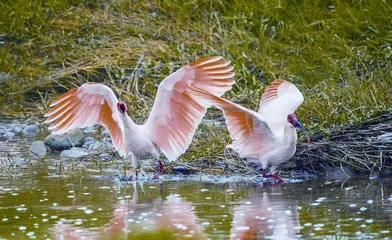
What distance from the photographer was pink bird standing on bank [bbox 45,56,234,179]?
830cm

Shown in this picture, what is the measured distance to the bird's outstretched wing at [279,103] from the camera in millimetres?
8531

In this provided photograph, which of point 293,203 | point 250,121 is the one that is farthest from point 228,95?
point 293,203

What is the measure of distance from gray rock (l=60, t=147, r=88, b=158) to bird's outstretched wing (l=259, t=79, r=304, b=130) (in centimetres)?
191

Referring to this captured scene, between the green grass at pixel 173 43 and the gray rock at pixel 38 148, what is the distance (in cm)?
127

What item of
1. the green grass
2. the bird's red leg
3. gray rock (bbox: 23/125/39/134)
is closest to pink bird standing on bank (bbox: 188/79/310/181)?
the bird's red leg

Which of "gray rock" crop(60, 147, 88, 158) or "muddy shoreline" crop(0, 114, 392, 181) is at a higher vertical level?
"gray rock" crop(60, 147, 88, 158)

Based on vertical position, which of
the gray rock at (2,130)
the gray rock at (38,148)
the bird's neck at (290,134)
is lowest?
the bird's neck at (290,134)

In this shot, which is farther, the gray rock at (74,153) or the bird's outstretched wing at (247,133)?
the gray rock at (74,153)

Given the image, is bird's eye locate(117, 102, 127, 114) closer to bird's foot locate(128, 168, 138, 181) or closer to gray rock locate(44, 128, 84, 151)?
bird's foot locate(128, 168, 138, 181)

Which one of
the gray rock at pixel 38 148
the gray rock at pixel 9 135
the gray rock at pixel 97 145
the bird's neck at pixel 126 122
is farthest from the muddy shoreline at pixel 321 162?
the gray rock at pixel 9 135

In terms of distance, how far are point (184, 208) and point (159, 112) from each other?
1.63 m

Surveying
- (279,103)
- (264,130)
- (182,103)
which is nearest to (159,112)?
(182,103)

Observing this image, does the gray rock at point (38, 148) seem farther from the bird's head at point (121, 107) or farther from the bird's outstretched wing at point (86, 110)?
the bird's head at point (121, 107)

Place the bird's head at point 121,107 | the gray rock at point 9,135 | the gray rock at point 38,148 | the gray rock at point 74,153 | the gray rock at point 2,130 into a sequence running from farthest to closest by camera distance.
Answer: the gray rock at point 2,130 < the gray rock at point 9,135 < the gray rock at point 38,148 < the gray rock at point 74,153 < the bird's head at point 121,107
